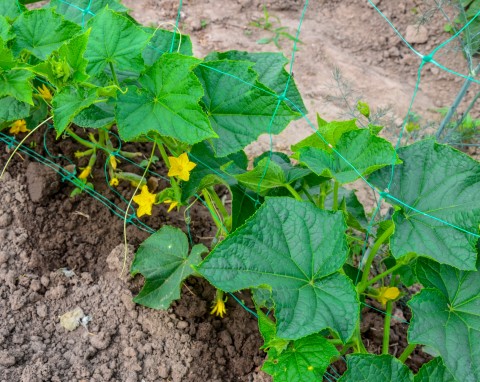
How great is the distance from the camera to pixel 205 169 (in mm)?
2359

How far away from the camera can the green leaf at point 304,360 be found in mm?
1957

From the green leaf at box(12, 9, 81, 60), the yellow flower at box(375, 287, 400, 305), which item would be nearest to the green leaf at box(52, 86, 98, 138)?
the green leaf at box(12, 9, 81, 60)

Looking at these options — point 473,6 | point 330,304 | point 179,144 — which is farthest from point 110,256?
point 473,6

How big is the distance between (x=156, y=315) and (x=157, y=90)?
959 mm

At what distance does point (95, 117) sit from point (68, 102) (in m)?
0.22

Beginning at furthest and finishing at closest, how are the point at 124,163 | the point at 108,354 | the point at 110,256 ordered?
the point at 124,163, the point at 110,256, the point at 108,354

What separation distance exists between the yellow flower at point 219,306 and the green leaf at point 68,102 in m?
0.97

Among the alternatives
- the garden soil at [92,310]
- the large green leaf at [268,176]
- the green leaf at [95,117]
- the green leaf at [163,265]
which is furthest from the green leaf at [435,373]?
the green leaf at [95,117]

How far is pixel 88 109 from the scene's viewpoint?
219 centimetres

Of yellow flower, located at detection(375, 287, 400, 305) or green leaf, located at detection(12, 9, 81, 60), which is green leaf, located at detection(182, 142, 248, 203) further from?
yellow flower, located at detection(375, 287, 400, 305)

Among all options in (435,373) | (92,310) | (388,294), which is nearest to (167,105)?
(92,310)

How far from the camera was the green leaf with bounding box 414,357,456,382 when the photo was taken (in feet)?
6.56

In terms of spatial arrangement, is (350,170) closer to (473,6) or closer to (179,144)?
(179,144)

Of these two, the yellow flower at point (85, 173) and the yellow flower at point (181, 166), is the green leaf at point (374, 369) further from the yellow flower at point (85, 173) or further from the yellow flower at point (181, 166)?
the yellow flower at point (85, 173)
